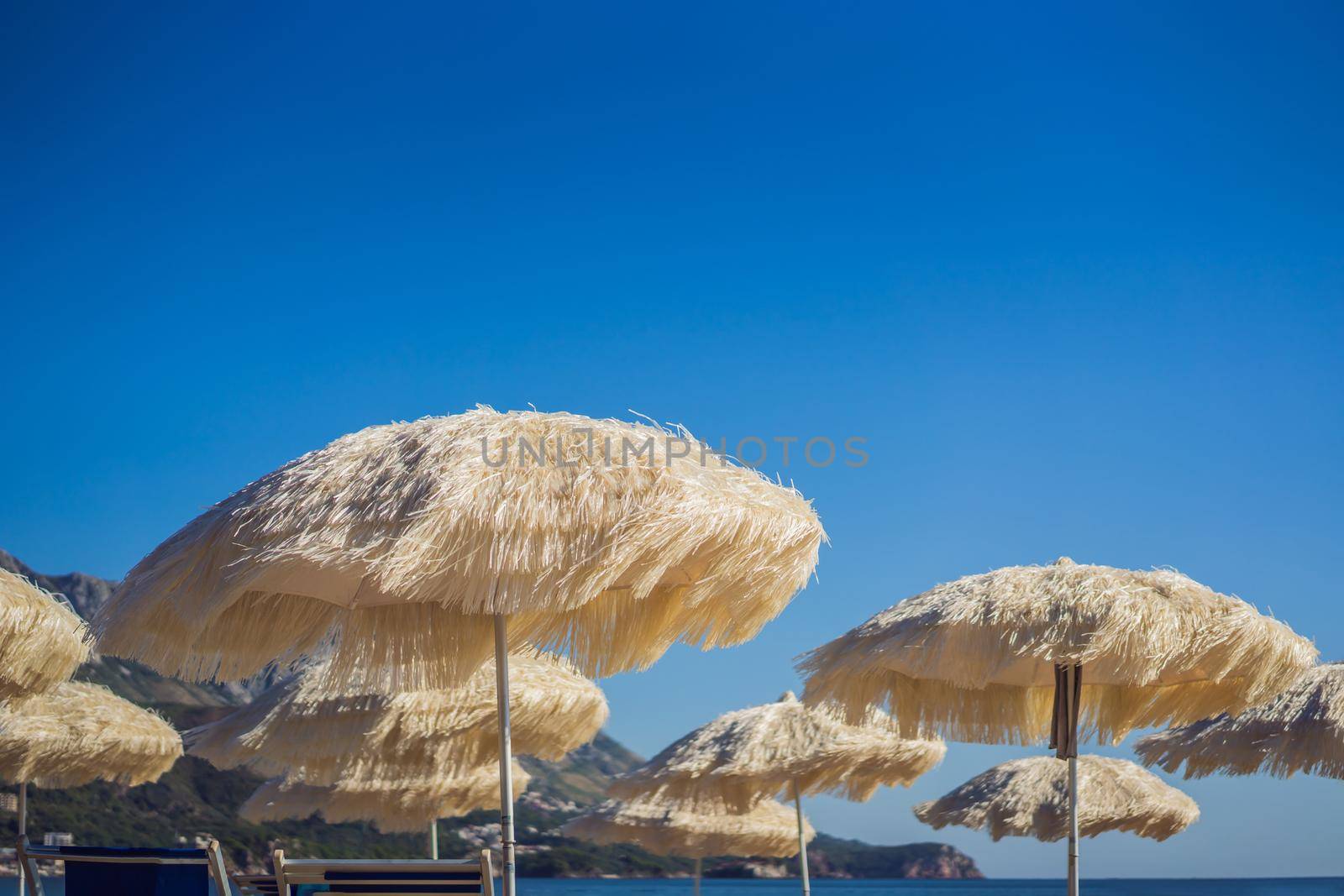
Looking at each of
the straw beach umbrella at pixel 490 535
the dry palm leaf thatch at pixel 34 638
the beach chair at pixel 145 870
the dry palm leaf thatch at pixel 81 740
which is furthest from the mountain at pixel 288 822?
the beach chair at pixel 145 870

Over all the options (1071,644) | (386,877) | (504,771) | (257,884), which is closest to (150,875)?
(257,884)

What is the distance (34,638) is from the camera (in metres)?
6.65

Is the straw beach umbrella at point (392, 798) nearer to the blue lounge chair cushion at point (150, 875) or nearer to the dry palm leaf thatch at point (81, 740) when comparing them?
the dry palm leaf thatch at point (81, 740)

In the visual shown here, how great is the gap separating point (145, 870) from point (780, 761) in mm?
7419

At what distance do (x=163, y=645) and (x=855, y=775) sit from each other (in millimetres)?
7457

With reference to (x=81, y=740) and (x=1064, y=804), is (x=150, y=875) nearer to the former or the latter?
(x=81, y=740)

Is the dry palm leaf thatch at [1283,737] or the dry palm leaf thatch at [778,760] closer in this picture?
the dry palm leaf thatch at [1283,737]

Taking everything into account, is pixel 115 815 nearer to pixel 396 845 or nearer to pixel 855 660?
pixel 396 845

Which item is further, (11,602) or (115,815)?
(115,815)

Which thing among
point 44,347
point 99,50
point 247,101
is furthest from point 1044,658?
point 44,347

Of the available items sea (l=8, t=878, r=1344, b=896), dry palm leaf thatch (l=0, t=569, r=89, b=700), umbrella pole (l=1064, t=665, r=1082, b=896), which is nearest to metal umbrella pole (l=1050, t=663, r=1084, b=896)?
umbrella pole (l=1064, t=665, r=1082, b=896)

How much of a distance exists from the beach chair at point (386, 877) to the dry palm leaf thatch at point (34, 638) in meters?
3.93

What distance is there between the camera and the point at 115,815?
38531mm

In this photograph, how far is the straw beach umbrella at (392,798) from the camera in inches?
415
